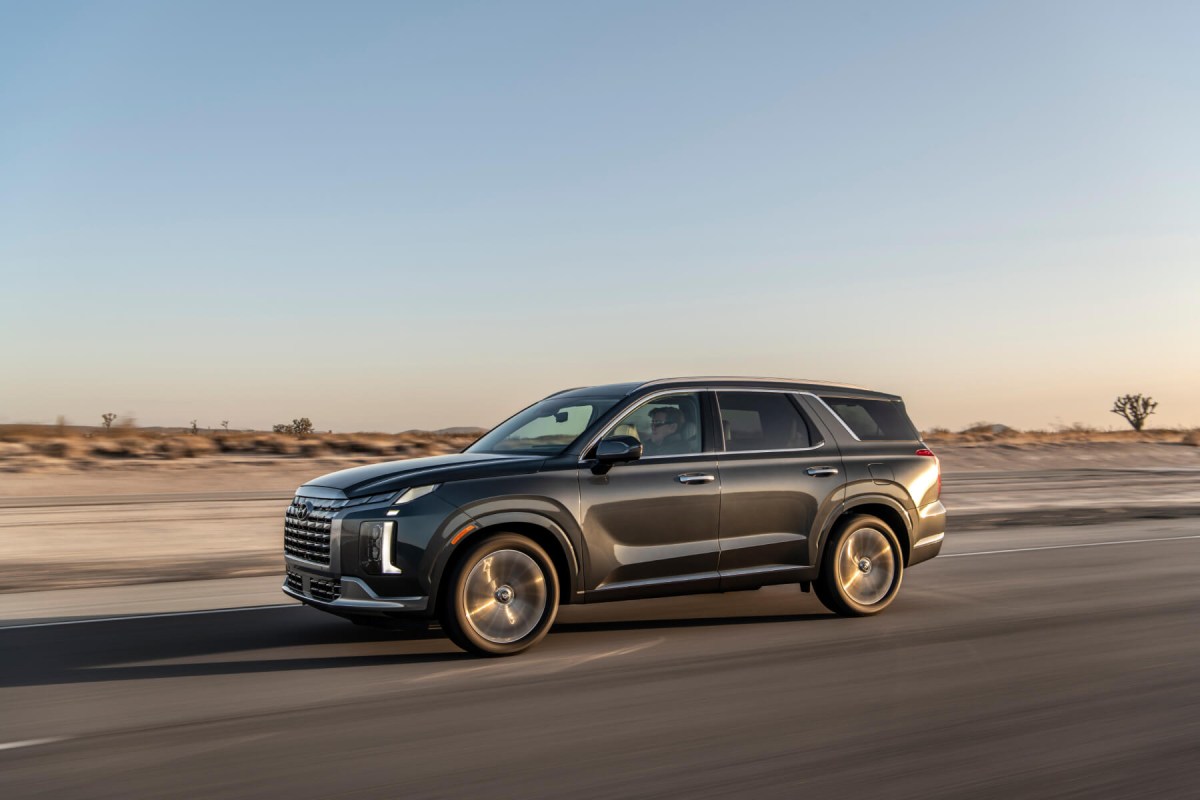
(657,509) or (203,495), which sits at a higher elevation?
(657,509)

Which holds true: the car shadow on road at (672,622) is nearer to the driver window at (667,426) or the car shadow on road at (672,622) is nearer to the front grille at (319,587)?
the driver window at (667,426)

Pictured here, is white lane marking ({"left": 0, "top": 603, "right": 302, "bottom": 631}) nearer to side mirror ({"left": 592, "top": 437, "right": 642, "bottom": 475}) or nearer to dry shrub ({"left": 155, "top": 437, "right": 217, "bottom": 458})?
side mirror ({"left": 592, "top": 437, "right": 642, "bottom": 475})

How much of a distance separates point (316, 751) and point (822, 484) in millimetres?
4840

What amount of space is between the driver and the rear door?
33cm

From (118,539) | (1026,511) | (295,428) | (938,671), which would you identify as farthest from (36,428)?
(938,671)

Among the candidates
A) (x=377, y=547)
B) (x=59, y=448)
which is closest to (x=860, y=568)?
(x=377, y=547)

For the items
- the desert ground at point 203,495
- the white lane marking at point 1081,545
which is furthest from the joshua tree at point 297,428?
Result: the white lane marking at point 1081,545

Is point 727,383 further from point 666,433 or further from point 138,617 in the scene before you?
point 138,617

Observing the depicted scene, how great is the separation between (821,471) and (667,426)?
138 cm

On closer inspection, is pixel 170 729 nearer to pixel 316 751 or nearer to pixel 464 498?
pixel 316 751

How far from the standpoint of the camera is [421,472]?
7531 mm

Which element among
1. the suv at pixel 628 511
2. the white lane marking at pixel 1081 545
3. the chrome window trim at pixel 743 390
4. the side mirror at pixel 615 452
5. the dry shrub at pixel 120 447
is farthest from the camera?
the dry shrub at pixel 120 447

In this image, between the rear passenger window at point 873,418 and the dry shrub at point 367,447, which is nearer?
the rear passenger window at point 873,418

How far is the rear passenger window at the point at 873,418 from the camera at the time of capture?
9.48 metres
